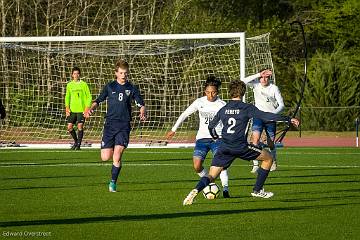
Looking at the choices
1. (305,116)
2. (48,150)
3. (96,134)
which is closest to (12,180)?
(48,150)

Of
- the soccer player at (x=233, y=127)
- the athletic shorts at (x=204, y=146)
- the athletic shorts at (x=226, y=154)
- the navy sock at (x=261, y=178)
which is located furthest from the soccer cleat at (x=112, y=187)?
the athletic shorts at (x=226, y=154)

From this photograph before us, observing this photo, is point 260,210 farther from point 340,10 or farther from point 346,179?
point 340,10

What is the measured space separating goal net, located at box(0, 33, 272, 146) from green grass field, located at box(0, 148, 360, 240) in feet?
24.9

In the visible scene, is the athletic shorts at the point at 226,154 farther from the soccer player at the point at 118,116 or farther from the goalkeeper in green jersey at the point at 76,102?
the goalkeeper in green jersey at the point at 76,102

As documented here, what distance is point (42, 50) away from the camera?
105ft

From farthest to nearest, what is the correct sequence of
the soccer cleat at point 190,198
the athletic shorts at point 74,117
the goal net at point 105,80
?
the goal net at point 105,80, the athletic shorts at point 74,117, the soccer cleat at point 190,198

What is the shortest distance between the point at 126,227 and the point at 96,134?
21314 mm

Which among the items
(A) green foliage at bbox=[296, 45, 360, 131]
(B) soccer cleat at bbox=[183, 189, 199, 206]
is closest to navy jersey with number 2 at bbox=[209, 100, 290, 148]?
(B) soccer cleat at bbox=[183, 189, 199, 206]

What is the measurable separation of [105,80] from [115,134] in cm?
1684

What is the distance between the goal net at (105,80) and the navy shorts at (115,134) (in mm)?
13975

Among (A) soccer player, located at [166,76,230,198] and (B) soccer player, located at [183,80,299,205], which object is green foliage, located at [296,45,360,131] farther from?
(B) soccer player, located at [183,80,299,205]

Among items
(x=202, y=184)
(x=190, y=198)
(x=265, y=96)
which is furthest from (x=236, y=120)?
(x=265, y=96)

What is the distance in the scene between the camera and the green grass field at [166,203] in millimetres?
13102

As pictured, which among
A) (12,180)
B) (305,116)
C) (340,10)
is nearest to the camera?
(12,180)
